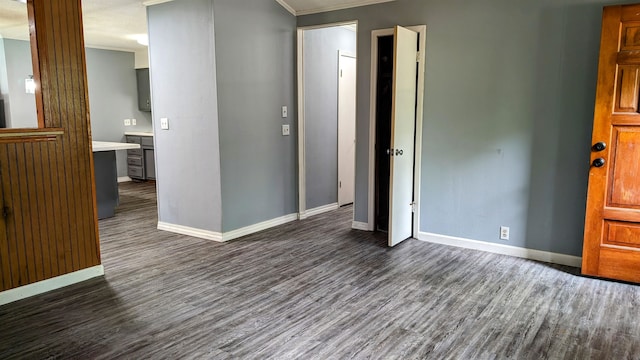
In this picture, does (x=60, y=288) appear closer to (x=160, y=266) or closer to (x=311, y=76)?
(x=160, y=266)

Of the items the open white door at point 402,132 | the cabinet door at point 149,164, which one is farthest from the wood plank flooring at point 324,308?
the cabinet door at point 149,164

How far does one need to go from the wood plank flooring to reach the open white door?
298mm

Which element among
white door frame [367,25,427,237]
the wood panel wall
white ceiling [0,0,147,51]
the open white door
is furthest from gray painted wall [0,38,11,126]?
the open white door

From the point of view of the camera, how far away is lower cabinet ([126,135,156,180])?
7789 mm

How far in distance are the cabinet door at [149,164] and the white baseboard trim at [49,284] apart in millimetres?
4578

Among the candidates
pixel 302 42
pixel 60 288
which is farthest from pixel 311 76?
pixel 60 288

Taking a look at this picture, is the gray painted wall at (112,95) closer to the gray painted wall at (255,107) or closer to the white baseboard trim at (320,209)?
the gray painted wall at (255,107)

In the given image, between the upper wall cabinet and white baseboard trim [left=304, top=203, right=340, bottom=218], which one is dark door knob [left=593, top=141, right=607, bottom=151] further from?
the upper wall cabinet

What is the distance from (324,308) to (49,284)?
2.02 m

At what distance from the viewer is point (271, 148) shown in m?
4.84

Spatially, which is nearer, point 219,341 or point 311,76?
point 219,341

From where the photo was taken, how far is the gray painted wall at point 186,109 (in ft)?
13.8

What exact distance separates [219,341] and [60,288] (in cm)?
153

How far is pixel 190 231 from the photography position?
4613 mm
